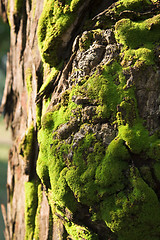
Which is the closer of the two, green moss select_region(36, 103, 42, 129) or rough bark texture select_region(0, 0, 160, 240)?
rough bark texture select_region(0, 0, 160, 240)

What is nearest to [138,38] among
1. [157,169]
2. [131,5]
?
[131,5]

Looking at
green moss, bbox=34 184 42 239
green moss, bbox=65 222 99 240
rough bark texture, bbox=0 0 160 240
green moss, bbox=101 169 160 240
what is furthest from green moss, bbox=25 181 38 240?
green moss, bbox=101 169 160 240

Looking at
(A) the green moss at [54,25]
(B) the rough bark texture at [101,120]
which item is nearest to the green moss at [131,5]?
A: (B) the rough bark texture at [101,120]

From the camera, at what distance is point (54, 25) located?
4.49 feet

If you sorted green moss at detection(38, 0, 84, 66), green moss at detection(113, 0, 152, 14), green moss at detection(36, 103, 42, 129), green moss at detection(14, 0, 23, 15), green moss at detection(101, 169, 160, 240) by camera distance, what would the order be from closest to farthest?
1. green moss at detection(101, 169, 160, 240)
2. green moss at detection(113, 0, 152, 14)
3. green moss at detection(38, 0, 84, 66)
4. green moss at detection(36, 103, 42, 129)
5. green moss at detection(14, 0, 23, 15)

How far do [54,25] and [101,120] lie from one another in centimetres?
63

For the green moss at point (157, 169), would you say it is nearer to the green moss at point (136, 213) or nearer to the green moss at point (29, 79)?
the green moss at point (136, 213)

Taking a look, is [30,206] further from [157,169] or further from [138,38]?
[138,38]

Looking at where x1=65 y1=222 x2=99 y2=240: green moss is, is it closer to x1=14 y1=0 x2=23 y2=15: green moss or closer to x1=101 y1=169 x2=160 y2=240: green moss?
x1=101 y1=169 x2=160 y2=240: green moss

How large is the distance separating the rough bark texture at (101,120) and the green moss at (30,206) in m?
0.16

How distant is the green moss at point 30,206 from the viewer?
5.29 feet

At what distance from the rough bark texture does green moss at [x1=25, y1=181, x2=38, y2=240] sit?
0.16m

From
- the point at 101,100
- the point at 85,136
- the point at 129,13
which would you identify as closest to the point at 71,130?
the point at 85,136

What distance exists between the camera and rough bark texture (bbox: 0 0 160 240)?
1.12 meters
